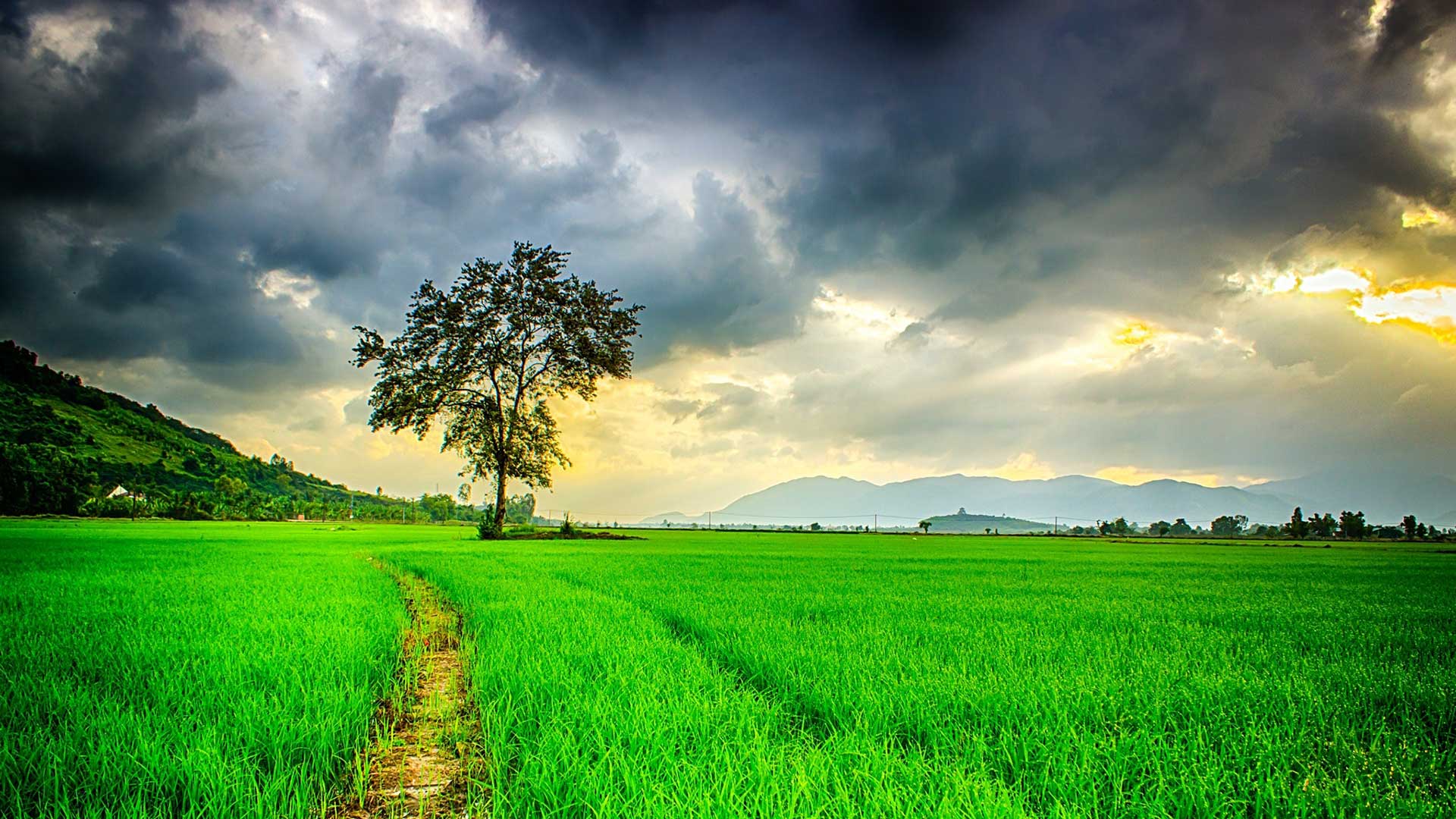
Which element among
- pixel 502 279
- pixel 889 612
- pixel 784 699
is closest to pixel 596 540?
pixel 502 279

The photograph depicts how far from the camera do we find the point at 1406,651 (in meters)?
5.74

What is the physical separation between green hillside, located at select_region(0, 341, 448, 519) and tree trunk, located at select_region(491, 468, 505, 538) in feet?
217

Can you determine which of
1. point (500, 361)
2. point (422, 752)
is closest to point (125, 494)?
point (500, 361)

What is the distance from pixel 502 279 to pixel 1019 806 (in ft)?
120

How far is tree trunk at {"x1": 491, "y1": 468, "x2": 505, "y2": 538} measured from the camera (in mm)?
32156

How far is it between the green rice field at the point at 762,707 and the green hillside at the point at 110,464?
91.7m

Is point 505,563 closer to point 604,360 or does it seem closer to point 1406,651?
point 1406,651

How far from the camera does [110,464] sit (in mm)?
96938

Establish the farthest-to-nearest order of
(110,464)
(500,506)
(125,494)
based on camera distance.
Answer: (110,464), (125,494), (500,506)

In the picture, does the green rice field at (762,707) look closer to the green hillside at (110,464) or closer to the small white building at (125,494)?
the green hillside at (110,464)

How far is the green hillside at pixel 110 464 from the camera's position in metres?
71.0

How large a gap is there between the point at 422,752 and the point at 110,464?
137941mm

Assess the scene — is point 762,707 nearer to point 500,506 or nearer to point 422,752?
point 422,752

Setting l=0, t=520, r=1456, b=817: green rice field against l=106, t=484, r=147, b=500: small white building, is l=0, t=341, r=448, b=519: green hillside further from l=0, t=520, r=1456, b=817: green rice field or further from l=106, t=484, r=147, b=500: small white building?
l=0, t=520, r=1456, b=817: green rice field
